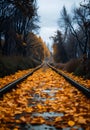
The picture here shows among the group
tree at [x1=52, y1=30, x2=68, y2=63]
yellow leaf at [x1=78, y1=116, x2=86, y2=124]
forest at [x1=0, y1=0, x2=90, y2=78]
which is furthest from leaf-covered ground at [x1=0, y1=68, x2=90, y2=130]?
tree at [x1=52, y1=30, x2=68, y2=63]

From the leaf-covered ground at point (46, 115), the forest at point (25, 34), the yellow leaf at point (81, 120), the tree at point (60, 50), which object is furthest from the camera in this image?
Result: the tree at point (60, 50)

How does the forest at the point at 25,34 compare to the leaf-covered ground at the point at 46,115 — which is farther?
the forest at the point at 25,34

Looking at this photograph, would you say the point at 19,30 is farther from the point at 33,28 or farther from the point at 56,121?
the point at 56,121

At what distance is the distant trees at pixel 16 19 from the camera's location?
2546cm

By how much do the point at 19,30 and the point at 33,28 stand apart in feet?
18.9

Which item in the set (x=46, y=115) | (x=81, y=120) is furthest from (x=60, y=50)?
(x=81, y=120)

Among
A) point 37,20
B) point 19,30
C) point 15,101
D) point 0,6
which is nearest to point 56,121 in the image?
point 15,101

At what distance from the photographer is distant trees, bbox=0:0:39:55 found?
83.5ft

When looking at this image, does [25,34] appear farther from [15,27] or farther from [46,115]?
[46,115]

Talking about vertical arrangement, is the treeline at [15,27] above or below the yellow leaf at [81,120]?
above

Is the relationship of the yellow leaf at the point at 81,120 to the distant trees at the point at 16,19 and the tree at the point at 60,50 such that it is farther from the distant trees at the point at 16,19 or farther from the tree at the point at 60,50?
the tree at the point at 60,50

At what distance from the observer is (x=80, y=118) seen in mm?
6586

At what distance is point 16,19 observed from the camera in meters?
49.7

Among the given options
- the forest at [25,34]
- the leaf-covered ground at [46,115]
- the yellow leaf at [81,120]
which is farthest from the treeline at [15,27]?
the yellow leaf at [81,120]
